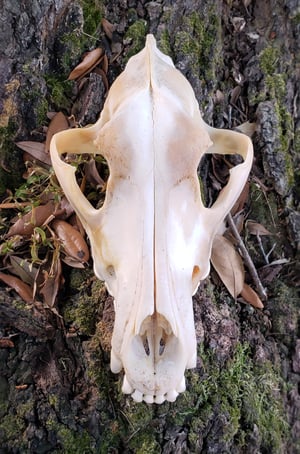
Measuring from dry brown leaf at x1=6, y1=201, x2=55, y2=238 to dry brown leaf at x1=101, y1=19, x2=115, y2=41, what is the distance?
813 millimetres

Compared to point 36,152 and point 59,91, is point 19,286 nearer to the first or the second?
point 36,152

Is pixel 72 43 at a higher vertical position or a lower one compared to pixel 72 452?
higher

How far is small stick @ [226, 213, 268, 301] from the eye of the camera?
6.78 feet

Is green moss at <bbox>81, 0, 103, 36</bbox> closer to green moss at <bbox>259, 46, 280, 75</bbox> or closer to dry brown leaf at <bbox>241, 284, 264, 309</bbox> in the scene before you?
green moss at <bbox>259, 46, 280, 75</bbox>

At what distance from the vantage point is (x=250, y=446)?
178 centimetres

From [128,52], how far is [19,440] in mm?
1520

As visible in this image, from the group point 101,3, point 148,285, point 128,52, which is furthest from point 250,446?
point 101,3

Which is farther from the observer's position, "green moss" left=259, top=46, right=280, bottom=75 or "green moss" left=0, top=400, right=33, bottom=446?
"green moss" left=259, top=46, right=280, bottom=75

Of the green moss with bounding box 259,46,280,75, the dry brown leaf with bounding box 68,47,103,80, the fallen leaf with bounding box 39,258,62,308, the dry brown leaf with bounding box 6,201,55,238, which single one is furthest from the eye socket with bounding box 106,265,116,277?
the green moss with bounding box 259,46,280,75

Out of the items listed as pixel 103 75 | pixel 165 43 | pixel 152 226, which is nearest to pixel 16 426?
pixel 152 226

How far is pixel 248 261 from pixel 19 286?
0.86 meters

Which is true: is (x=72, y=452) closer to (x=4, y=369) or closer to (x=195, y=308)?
(x=4, y=369)

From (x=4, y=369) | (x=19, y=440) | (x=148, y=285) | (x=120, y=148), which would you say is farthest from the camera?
(x=4, y=369)

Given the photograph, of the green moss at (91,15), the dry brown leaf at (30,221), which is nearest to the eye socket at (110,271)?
the dry brown leaf at (30,221)
